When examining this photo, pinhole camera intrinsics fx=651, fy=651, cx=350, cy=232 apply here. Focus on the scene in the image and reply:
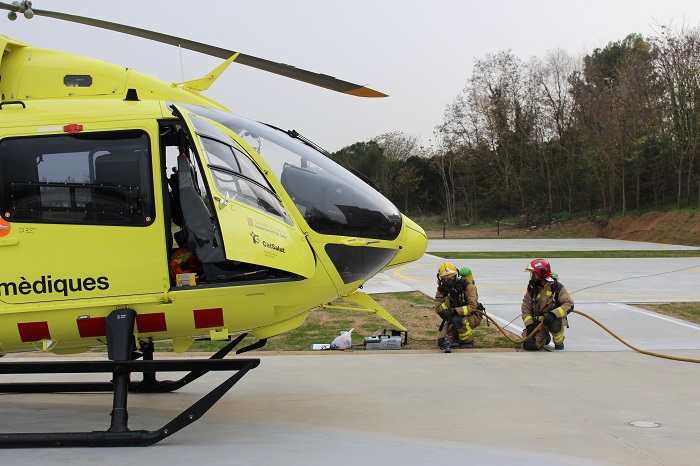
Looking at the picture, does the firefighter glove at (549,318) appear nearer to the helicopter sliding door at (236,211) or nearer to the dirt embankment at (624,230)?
the helicopter sliding door at (236,211)

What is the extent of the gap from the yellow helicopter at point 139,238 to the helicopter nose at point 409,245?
63cm

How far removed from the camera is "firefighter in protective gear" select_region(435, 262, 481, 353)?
9.18 metres

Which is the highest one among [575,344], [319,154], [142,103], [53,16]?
[53,16]

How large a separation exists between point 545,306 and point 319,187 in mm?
4950

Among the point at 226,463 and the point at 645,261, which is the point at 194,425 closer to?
the point at 226,463

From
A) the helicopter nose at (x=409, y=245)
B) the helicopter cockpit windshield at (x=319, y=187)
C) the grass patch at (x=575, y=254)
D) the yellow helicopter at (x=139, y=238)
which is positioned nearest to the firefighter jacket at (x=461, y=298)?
the helicopter nose at (x=409, y=245)

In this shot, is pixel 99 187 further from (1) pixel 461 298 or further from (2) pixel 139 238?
(1) pixel 461 298

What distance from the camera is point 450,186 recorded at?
5188 cm

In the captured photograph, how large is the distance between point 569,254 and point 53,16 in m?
20.5

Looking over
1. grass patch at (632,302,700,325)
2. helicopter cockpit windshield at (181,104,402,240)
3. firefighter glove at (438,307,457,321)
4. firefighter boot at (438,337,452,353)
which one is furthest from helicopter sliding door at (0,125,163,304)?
grass patch at (632,302,700,325)

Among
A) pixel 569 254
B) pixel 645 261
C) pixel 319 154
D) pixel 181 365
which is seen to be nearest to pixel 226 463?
pixel 181 365

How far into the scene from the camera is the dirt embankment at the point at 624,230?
31.4 m

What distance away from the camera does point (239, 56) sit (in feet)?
18.8

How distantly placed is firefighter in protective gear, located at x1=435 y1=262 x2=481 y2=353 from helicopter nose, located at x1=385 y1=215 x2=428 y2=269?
3376mm
